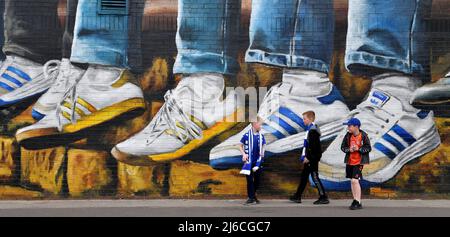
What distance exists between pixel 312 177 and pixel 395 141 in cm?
186

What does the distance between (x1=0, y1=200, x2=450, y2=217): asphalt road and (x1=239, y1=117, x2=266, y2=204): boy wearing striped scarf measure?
1.10 feet

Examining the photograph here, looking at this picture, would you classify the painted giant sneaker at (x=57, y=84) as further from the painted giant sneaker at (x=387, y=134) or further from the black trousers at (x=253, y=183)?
the painted giant sneaker at (x=387, y=134)

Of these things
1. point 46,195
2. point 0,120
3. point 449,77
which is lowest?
point 46,195

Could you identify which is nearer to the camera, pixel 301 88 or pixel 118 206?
pixel 118 206

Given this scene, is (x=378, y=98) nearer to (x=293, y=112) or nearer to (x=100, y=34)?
(x=293, y=112)

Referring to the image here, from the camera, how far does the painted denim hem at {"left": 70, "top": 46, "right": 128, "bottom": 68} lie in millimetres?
15000

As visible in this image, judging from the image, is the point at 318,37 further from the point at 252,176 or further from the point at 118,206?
the point at 118,206

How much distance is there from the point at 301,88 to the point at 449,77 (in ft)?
8.81

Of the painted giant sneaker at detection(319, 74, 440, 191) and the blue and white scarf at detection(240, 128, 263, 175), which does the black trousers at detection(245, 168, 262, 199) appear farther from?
the painted giant sneaker at detection(319, 74, 440, 191)

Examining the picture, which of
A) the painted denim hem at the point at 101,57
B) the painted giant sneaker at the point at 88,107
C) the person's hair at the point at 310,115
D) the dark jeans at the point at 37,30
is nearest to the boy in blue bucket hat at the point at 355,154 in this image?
the person's hair at the point at 310,115

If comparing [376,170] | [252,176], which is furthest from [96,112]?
[376,170]

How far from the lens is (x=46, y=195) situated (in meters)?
15.0

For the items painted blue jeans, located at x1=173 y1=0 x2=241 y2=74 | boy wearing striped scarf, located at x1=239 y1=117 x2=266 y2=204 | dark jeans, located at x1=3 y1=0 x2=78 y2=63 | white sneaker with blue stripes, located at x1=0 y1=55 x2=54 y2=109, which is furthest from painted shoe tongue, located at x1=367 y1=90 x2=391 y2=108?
white sneaker with blue stripes, located at x1=0 y1=55 x2=54 y2=109

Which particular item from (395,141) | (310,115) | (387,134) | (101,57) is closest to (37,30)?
(101,57)
